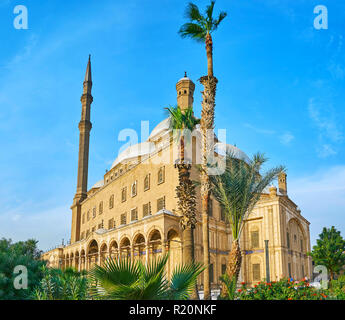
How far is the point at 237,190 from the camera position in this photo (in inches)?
620

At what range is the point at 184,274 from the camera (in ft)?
17.8

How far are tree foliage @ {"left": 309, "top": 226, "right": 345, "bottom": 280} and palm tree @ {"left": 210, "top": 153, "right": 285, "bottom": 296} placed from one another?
16955 mm

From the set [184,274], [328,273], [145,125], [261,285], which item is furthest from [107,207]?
[184,274]

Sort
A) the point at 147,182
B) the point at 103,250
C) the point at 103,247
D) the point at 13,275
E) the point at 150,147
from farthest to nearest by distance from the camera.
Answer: the point at 150,147, the point at 103,250, the point at 103,247, the point at 147,182, the point at 13,275

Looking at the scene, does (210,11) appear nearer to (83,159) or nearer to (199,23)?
(199,23)

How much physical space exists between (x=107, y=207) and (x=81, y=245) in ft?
15.2

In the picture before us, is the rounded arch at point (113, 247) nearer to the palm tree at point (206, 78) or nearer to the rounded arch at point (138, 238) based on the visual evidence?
the rounded arch at point (138, 238)

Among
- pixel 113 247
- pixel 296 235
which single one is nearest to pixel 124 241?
pixel 113 247

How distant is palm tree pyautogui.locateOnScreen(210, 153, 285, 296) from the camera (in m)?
15.4

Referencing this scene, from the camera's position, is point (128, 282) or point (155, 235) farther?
point (155, 235)

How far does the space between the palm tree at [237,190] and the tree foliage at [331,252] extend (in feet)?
55.6

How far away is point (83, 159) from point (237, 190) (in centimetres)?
3070

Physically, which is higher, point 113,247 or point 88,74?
point 88,74
